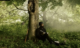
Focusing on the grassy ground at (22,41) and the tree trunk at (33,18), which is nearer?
the grassy ground at (22,41)

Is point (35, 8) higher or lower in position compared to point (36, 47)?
higher

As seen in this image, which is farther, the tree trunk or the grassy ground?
the tree trunk

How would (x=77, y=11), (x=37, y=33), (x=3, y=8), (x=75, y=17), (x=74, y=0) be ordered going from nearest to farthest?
(x=37, y=33), (x=74, y=0), (x=3, y=8), (x=77, y=11), (x=75, y=17)

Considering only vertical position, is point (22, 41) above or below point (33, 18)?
below

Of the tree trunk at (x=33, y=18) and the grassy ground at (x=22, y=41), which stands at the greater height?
the tree trunk at (x=33, y=18)

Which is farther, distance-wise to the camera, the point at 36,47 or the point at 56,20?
the point at 56,20

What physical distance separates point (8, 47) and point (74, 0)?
7.28 metres

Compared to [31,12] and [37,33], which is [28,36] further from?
[31,12]

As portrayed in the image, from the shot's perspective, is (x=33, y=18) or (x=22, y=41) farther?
(x=33, y=18)

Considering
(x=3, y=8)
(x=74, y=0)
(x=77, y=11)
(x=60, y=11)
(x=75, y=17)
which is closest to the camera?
(x=74, y=0)

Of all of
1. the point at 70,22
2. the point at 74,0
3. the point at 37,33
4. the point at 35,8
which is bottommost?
the point at 70,22

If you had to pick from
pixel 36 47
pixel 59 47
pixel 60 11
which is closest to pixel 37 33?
pixel 36 47

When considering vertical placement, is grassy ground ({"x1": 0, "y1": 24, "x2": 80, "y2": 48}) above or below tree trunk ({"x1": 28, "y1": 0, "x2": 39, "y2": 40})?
below

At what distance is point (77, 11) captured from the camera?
1273 cm
